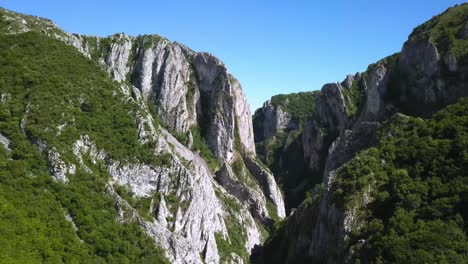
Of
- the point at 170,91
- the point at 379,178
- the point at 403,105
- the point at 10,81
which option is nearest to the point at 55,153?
the point at 10,81

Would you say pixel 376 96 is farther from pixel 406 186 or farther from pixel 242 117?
pixel 406 186

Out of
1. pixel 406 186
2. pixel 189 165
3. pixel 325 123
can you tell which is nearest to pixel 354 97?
pixel 325 123

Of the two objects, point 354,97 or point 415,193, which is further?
point 354,97

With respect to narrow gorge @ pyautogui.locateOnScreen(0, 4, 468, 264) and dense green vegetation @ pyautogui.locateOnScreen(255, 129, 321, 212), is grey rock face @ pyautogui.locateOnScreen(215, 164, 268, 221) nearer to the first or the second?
narrow gorge @ pyautogui.locateOnScreen(0, 4, 468, 264)

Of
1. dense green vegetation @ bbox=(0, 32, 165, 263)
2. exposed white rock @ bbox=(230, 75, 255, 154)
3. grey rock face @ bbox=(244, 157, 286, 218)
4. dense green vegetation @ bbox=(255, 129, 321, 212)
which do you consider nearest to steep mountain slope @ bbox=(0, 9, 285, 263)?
dense green vegetation @ bbox=(0, 32, 165, 263)

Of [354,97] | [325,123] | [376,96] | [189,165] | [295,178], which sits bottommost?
[189,165]

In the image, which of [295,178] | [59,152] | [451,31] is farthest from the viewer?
[295,178]
